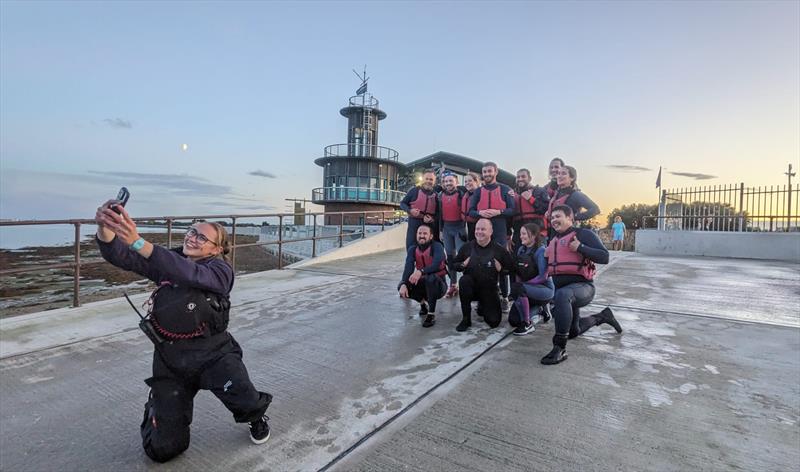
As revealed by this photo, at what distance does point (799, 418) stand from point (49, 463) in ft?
12.7

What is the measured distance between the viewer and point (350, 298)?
211 inches

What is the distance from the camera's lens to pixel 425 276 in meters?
4.28

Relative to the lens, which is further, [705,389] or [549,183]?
[549,183]

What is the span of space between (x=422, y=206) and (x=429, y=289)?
1.35 m

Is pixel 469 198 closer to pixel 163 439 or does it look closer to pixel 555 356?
pixel 555 356

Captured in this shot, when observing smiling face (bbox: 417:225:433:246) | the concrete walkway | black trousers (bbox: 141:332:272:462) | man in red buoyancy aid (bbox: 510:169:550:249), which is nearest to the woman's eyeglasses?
black trousers (bbox: 141:332:272:462)

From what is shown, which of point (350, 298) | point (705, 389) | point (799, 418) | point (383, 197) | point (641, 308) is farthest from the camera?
point (383, 197)

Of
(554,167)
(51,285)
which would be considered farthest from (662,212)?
(51,285)

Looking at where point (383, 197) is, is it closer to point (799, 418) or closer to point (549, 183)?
point (549, 183)

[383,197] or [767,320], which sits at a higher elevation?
[383,197]

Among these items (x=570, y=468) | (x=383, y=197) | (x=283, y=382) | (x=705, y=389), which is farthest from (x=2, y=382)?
(x=383, y=197)

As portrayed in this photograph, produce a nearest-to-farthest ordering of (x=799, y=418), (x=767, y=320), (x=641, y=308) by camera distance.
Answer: (x=799, y=418) → (x=767, y=320) → (x=641, y=308)

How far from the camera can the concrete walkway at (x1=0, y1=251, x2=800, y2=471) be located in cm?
193

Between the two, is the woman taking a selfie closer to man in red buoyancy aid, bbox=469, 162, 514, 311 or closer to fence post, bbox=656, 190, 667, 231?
man in red buoyancy aid, bbox=469, 162, 514, 311
